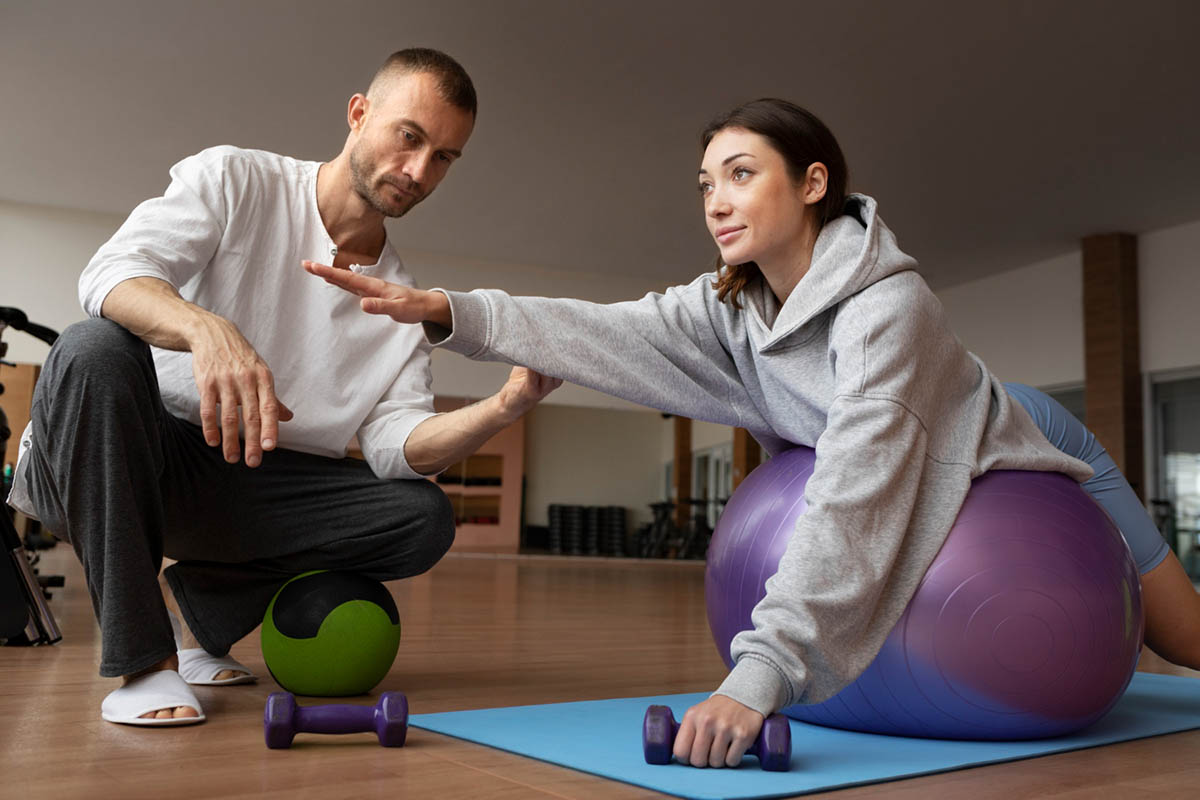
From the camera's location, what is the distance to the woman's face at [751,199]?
63.8 inches

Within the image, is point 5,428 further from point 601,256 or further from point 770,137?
point 601,256

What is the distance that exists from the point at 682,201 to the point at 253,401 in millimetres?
6844

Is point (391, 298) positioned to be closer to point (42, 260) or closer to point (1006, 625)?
point (1006, 625)

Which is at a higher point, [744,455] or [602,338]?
[744,455]

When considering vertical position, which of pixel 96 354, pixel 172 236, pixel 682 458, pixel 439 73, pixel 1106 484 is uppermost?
pixel 682 458

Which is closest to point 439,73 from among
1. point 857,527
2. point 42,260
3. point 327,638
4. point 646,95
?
point 327,638

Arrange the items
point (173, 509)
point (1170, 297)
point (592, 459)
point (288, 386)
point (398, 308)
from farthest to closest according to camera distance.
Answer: point (592, 459)
point (1170, 297)
point (288, 386)
point (173, 509)
point (398, 308)

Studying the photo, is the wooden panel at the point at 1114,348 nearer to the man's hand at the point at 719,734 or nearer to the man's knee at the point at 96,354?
the man's hand at the point at 719,734

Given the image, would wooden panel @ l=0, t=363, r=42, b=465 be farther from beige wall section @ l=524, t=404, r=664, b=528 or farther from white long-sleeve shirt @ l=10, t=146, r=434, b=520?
white long-sleeve shirt @ l=10, t=146, r=434, b=520

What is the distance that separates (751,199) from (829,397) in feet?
1.11

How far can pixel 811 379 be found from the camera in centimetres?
164

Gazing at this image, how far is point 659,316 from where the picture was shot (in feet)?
5.85

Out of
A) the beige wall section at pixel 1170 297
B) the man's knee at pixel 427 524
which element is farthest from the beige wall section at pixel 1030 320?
the man's knee at pixel 427 524

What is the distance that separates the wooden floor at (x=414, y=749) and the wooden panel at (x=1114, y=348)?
18.9 ft
